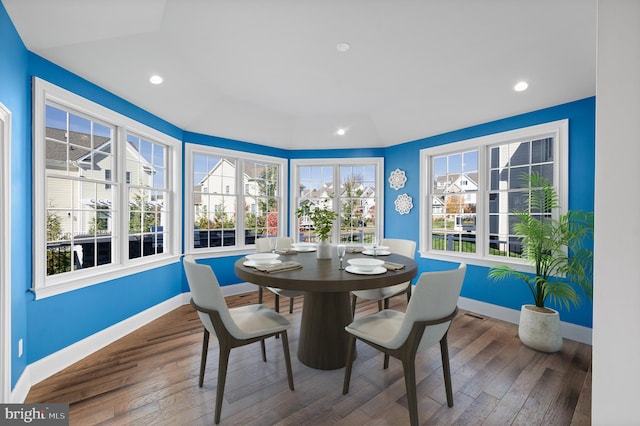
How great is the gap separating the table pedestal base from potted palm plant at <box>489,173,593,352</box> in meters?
1.83

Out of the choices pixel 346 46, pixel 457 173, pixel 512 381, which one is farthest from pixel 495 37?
pixel 512 381

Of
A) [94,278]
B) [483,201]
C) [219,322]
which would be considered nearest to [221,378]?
[219,322]

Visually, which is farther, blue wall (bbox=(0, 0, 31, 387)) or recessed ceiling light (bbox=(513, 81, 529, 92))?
recessed ceiling light (bbox=(513, 81, 529, 92))

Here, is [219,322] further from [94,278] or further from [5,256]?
[94,278]

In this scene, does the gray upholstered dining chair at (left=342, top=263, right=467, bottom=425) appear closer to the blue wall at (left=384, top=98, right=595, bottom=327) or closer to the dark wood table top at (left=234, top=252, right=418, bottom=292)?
the dark wood table top at (left=234, top=252, right=418, bottom=292)

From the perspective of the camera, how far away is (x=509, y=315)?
320cm

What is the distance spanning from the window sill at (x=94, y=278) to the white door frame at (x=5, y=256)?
450mm

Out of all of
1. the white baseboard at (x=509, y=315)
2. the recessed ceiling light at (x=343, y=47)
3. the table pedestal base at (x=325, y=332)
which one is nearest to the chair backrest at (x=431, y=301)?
the table pedestal base at (x=325, y=332)

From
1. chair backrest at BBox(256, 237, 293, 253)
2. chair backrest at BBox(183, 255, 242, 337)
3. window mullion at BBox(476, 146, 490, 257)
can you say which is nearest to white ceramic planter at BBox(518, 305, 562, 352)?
window mullion at BBox(476, 146, 490, 257)

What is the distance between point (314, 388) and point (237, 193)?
10.4 feet

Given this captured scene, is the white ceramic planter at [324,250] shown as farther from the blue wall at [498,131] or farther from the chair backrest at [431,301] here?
the blue wall at [498,131]

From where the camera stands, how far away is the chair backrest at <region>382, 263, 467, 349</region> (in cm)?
146

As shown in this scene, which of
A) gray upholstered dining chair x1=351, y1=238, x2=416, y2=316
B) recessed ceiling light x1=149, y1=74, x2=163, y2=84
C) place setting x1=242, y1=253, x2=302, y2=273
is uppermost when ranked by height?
recessed ceiling light x1=149, y1=74, x2=163, y2=84

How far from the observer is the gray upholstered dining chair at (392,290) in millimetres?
2598
